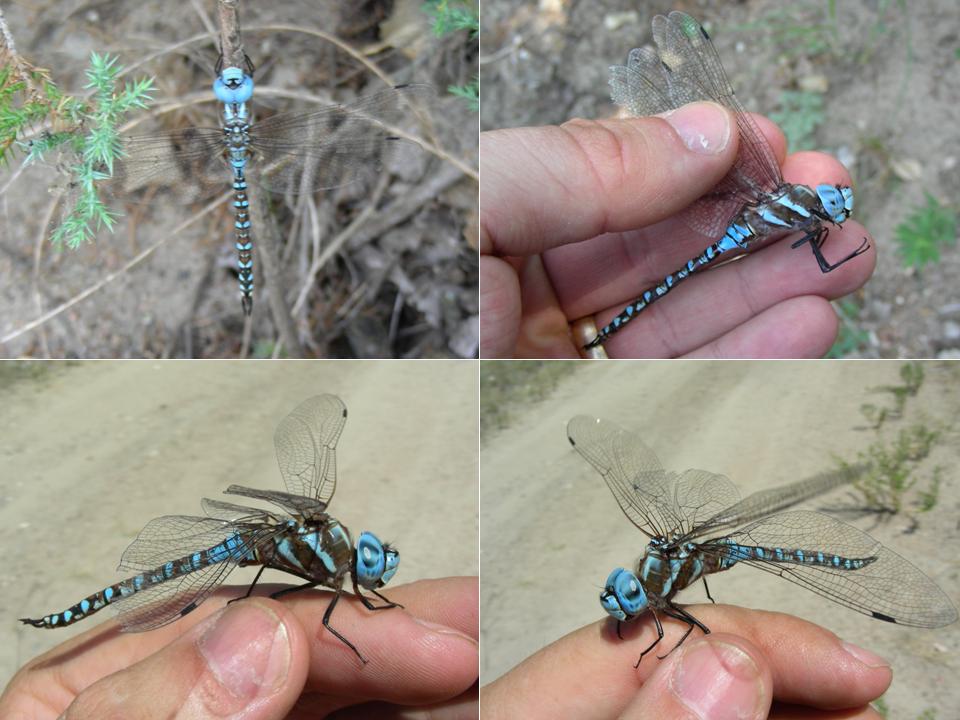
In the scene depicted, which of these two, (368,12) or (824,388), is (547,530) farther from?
(368,12)

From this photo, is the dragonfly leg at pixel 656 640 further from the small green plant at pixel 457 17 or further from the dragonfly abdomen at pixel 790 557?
the small green plant at pixel 457 17

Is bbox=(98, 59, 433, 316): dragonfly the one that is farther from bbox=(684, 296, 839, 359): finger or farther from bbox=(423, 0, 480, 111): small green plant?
bbox=(684, 296, 839, 359): finger

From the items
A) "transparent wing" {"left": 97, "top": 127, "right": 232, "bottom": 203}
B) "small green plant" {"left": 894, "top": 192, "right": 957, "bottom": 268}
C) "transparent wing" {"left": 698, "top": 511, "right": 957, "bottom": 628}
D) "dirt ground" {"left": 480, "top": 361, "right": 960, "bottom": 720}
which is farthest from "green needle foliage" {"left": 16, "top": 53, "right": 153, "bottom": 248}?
"small green plant" {"left": 894, "top": 192, "right": 957, "bottom": 268}

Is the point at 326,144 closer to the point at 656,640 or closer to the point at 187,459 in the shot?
the point at 187,459

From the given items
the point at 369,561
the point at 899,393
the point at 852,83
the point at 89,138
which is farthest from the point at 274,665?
the point at 852,83

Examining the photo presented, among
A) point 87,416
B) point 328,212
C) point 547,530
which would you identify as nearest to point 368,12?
point 328,212

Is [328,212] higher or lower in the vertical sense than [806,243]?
higher

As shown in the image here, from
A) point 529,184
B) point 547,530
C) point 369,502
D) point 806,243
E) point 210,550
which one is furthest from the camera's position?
point 547,530
